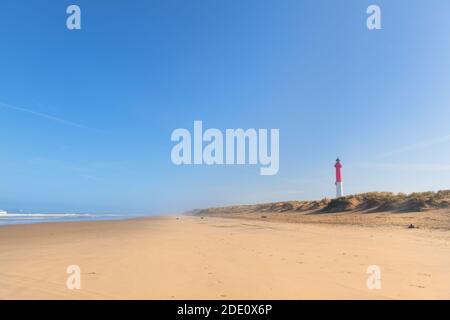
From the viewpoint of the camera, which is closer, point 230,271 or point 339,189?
point 230,271

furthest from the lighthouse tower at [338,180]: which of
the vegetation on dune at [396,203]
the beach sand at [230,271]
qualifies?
the beach sand at [230,271]

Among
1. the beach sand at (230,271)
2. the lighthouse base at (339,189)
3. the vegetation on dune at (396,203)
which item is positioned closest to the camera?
the beach sand at (230,271)

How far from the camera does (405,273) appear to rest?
6.65m

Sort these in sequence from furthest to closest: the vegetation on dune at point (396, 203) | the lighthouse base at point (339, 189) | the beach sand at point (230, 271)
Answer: the lighthouse base at point (339, 189)
the vegetation on dune at point (396, 203)
the beach sand at point (230, 271)

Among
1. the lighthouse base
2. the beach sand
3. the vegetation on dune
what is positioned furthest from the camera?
the lighthouse base

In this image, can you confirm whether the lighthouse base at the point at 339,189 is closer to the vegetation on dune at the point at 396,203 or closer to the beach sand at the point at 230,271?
the vegetation on dune at the point at 396,203

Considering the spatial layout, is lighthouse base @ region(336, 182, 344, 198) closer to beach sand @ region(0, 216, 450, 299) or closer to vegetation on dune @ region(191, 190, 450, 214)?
vegetation on dune @ region(191, 190, 450, 214)

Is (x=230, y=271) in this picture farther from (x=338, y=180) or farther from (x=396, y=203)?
(x=338, y=180)

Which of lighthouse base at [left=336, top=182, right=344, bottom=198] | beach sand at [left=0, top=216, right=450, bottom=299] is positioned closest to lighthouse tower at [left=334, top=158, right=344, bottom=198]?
lighthouse base at [left=336, top=182, right=344, bottom=198]

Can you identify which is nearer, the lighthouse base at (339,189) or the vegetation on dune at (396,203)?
the vegetation on dune at (396,203)

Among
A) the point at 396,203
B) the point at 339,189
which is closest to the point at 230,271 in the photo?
the point at 396,203

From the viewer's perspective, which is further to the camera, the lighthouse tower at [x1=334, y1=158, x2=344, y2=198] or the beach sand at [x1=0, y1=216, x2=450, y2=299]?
the lighthouse tower at [x1=334, y1=158, x2=344, y2=198]
